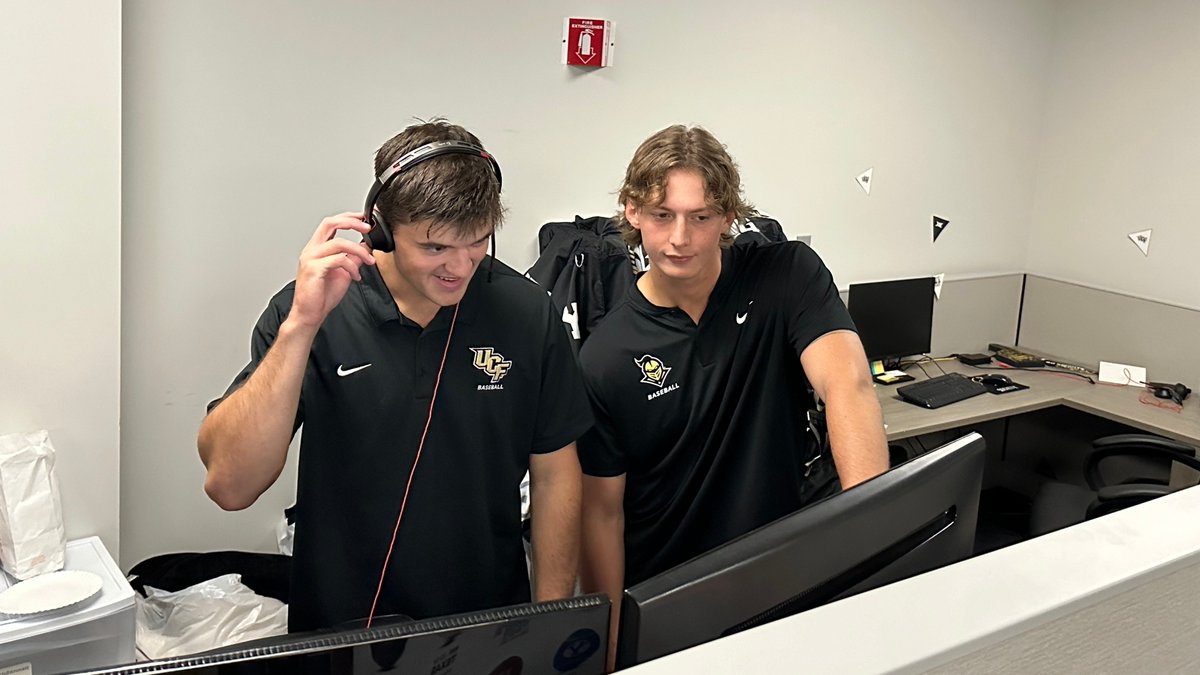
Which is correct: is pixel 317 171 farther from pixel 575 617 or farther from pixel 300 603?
pixel 575 617

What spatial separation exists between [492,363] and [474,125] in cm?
157

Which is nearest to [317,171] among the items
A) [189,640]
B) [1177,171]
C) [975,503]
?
[189,640]

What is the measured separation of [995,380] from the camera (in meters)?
4.00

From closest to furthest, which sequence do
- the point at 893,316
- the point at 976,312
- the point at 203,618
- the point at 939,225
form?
1. the point at 203,618
2. the point at 893,316
3. the point at 939,225
4. the point at 976,312

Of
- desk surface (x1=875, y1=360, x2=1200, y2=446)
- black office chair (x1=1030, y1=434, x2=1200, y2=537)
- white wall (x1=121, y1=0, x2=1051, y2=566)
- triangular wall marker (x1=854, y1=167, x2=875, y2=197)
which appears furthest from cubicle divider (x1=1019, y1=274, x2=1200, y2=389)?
triangular wall marker (x1=854, y1=167, x2=875, y2=197)

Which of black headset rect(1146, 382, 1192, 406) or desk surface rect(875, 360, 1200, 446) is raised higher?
black headset rect(1146, 382, 1192, 406)

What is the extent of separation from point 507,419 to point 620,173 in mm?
1894

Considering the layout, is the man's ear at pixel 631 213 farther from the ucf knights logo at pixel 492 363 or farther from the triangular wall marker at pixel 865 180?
the triangular wall marker at pixel 865 180

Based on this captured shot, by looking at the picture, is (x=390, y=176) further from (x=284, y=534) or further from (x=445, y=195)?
(x=284, y=534)

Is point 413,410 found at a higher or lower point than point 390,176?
lower

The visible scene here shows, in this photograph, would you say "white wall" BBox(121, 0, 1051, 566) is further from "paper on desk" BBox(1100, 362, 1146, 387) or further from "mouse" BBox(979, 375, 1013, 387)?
"paper on desk" BBox(1100, 362, 1146, 387)

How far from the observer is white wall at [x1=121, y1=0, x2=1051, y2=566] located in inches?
101

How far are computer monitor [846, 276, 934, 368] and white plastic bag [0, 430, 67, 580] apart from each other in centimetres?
283

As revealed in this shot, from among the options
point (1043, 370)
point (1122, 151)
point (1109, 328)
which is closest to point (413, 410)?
point (1043, 370)
